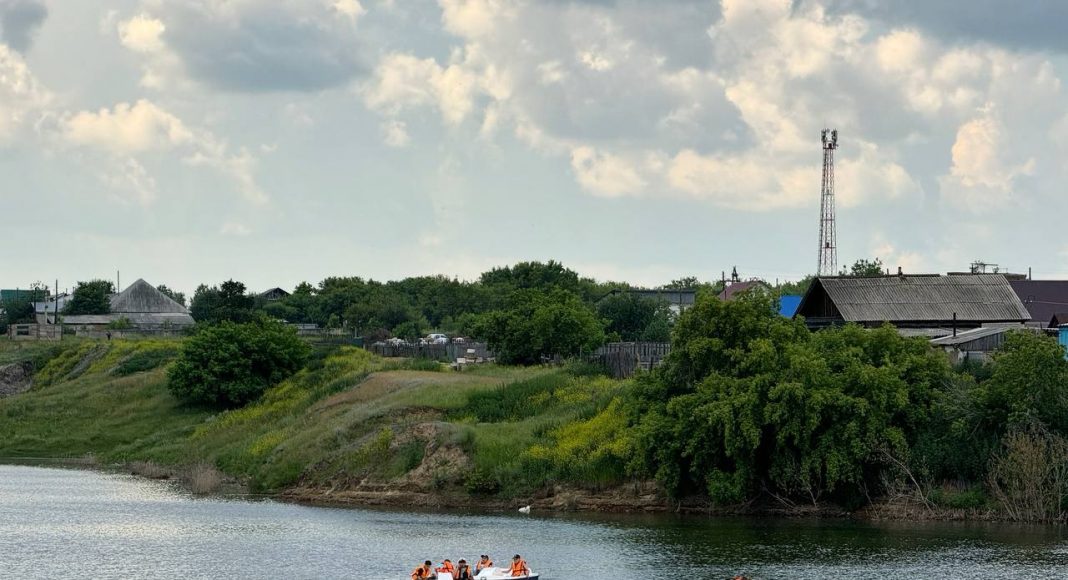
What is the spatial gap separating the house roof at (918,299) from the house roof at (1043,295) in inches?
736

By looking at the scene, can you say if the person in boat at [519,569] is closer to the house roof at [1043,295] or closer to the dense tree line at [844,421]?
the dense tree line at [844,421]

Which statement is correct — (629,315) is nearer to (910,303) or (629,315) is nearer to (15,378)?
(910,303)

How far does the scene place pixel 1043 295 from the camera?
5458 inches

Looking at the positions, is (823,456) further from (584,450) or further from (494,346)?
(494,346)

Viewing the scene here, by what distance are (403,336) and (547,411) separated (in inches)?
3733

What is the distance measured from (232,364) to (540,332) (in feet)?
86.5

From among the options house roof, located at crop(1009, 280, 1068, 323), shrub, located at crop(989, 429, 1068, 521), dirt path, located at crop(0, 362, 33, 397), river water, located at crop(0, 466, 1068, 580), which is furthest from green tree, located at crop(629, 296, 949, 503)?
dirt path, located at crop(0, 362, 33, 397)

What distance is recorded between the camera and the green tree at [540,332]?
12031cm

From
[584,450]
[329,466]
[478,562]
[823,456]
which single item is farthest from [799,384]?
[329,466]

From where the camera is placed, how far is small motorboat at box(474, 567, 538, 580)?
59094mm

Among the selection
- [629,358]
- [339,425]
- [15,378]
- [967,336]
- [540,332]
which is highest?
[540,332]

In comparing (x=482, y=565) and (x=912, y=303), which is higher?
(x=912, y=303)

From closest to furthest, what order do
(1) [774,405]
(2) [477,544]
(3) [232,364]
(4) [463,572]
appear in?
(4) [463,572] → (2) [477,544] → (1) [774,405] → (3) [232,364]

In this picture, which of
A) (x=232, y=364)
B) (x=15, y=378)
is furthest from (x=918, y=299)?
(x=15, y=378)
